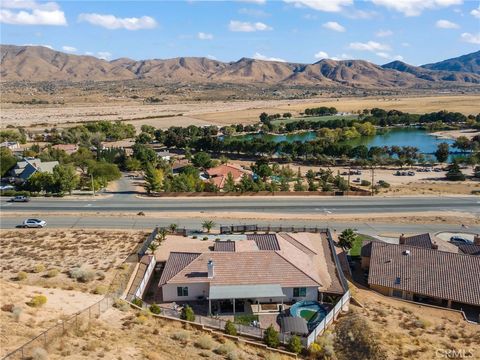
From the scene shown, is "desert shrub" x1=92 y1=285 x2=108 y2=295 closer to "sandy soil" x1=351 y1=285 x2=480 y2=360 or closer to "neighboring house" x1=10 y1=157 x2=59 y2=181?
"sandy soil" x1=351 y1=285 x2=480 y2=360

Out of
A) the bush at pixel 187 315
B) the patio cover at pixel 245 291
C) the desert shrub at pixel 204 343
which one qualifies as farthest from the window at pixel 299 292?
the desert shrub at pixel 204 343

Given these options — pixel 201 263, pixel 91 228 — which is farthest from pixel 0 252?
pixel 201 263

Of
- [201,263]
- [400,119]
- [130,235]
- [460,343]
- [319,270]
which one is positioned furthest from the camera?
[400,119]

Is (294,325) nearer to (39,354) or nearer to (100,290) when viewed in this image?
(100,290)

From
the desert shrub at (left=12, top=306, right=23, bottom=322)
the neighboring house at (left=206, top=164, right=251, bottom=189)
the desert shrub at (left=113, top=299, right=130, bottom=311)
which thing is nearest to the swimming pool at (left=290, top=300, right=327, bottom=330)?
the desert shrub at (left=113, top=299, right=130, bottom=311)

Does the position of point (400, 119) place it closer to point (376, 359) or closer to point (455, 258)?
point (455, 258)

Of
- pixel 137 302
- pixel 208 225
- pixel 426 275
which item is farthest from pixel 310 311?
pixel 208 225

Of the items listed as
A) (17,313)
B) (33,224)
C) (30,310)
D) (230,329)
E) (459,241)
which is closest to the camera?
(17,313)
